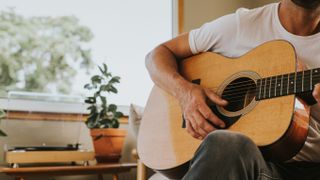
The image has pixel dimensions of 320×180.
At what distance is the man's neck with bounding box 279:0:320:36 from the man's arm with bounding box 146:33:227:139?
0.31m

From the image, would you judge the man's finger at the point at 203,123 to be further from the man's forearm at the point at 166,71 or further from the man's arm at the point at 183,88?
the man's forearm at the point at 166,71

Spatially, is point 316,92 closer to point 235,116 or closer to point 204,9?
point 235,116

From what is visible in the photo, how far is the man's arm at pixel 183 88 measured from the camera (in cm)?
111

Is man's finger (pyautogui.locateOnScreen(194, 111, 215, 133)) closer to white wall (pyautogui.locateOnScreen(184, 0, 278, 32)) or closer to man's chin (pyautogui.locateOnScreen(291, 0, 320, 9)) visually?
man's chin (pyautogui.locateOnScreen(291, 0, 320, 9))

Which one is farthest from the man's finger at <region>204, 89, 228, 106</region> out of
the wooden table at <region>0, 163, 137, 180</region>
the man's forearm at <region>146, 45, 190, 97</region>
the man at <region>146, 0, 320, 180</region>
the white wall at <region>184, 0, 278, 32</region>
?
the white wall at <region>184, 0, 278, 32</region>

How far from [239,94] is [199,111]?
12 cm

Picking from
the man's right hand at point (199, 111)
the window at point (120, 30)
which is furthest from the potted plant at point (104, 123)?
the man's right hand at point (199, 111)

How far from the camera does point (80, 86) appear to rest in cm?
217

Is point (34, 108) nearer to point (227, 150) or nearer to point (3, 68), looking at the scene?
point (3, 68)

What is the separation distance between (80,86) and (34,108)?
11.7 inches

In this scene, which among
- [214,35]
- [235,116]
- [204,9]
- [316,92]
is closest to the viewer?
[316,92]

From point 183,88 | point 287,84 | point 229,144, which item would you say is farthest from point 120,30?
point 229,144

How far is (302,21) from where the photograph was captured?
3.76 feet

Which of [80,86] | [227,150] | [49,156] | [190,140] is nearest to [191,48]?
[190,140]
